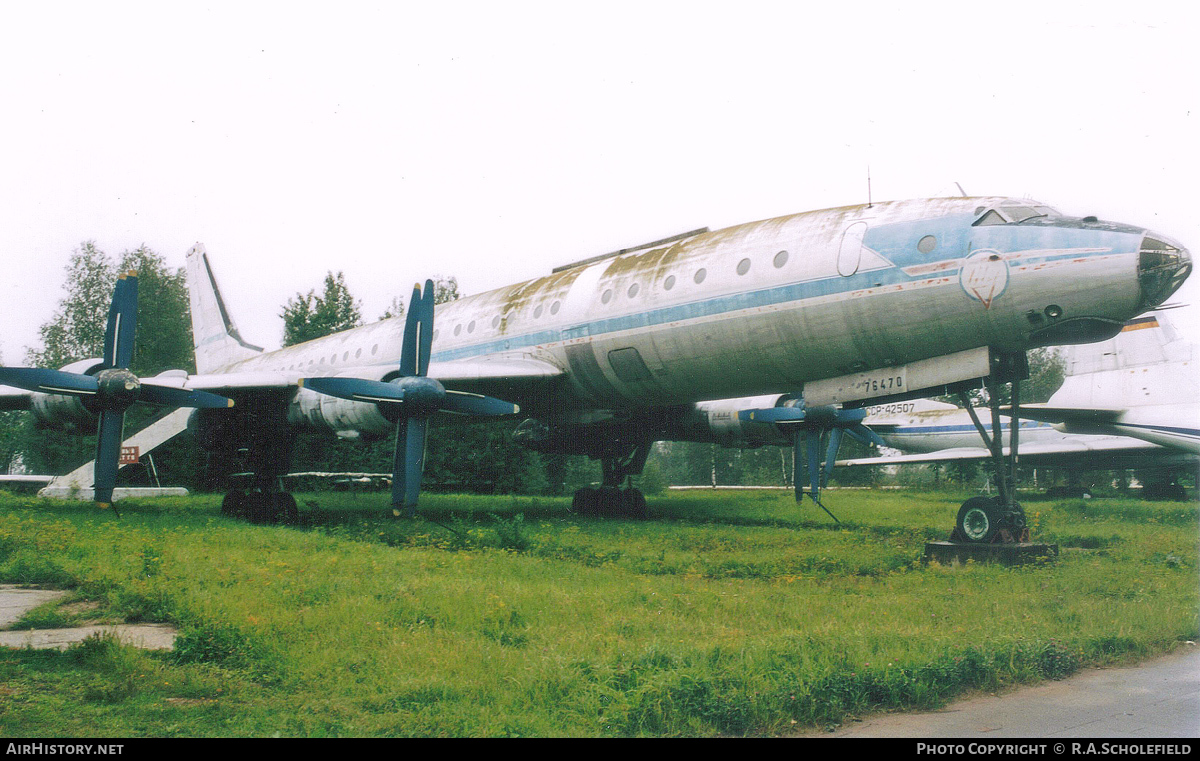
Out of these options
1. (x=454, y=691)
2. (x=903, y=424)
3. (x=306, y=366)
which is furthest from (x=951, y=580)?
(x=903, y=424)

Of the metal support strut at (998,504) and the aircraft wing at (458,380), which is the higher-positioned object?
the aircraft wing at (458,380)

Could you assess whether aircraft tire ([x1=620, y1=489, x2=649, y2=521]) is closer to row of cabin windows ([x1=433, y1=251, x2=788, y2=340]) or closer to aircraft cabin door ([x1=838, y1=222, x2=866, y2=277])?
row of cabin windows ([x1=433, y1=251, x2=788, y2=340])

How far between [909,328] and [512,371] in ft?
22.2

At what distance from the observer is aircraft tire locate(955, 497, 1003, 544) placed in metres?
9.80

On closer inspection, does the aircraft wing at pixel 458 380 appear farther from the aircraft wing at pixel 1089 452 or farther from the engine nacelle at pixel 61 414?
the aircraft wing at pixel 1089 452

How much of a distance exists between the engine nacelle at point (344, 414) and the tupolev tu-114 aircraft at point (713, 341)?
0.03 metres

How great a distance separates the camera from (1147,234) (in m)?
8.73

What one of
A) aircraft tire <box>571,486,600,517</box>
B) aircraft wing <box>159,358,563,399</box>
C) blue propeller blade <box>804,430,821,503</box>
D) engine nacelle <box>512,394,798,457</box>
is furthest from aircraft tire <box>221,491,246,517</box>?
blue propeller blade <box>804,430,821,503</box>

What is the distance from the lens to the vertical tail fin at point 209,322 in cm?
2400

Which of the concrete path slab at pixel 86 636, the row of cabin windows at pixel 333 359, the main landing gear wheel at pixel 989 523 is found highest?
the row of cabin windows at pixel 333 359

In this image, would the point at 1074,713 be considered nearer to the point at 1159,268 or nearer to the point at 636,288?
the point at 1159,268

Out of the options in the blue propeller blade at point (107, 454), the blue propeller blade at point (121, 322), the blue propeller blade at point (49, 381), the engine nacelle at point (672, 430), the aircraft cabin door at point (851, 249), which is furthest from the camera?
the engine nacelle at point (672, 430)

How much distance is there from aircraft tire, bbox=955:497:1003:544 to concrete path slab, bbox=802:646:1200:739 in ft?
15.7

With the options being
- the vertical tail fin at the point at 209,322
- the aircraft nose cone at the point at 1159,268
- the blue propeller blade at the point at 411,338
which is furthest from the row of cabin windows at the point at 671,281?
the vertical tail fin at the point at 209,322
